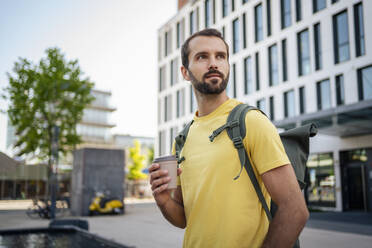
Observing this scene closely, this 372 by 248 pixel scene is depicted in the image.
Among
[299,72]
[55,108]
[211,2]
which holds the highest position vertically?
[211,2]

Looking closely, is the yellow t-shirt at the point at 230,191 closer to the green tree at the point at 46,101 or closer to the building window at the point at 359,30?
the building window at the point at 359,30

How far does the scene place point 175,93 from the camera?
120 feet

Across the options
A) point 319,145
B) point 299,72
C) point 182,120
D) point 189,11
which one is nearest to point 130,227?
point 319,145

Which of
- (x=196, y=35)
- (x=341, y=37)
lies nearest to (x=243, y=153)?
(x=196, y=35)

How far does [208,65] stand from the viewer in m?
1.95

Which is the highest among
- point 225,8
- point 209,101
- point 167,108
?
point 225,8

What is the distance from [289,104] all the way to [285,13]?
6.02m

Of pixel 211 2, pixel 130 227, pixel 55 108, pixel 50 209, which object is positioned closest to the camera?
pixel 130 227

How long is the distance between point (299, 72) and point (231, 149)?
71.6ft

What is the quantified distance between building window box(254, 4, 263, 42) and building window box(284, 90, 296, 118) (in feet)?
17.2

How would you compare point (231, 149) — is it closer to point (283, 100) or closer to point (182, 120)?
point (283, 100)

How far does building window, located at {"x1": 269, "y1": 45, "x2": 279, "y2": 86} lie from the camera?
24266 millimetres

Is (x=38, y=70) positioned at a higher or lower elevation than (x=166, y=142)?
higher

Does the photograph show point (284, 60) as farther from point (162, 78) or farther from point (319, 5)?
point (162, 78)
